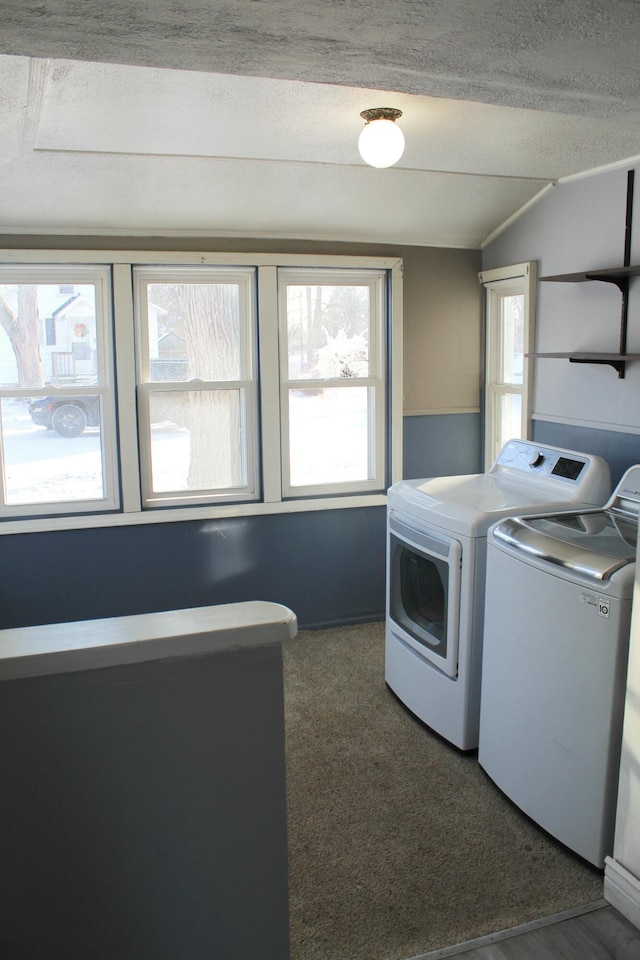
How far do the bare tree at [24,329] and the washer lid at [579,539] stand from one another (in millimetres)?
2335

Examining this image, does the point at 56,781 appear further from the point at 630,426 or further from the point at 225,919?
the point at 630,426

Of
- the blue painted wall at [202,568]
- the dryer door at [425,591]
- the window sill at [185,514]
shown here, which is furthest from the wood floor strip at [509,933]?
the window sill at [185,514]

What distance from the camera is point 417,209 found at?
12.6 ft

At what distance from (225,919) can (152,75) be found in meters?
2.24

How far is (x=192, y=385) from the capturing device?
3908 millimetres

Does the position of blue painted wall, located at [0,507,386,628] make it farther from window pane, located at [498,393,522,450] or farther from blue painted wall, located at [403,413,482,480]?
window pane, located at [498,393,522,450]

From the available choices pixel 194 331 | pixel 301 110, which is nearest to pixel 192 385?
pixel 194 331

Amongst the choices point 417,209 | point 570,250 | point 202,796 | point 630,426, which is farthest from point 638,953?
point 417,209

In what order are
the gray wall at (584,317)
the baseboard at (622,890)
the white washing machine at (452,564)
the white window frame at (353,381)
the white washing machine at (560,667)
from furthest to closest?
the white window frame at (353,381) < the gray wall at (584,317) < the white washing machine at (452,564) < the white washing machine at (560,667) < the baseboard at (622,890)

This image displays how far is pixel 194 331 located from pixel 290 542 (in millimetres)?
1204

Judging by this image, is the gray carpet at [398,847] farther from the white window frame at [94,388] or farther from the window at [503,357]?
the window at [503,357]

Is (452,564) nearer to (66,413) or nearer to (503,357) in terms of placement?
(503,357)

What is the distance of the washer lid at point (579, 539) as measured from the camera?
2287 mm

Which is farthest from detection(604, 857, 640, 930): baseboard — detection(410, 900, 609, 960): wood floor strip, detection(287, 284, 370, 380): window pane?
detection(287, 284, 370, 380): window pane
